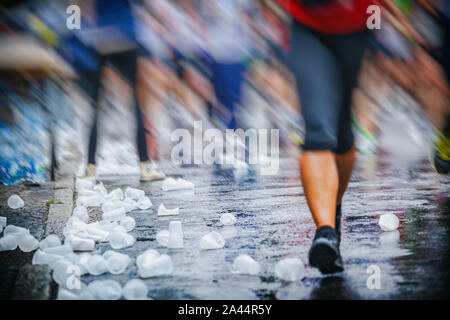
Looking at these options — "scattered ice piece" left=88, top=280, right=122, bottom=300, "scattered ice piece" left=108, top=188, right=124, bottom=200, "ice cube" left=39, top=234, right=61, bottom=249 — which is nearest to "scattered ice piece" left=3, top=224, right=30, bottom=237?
"ice cube" left=39, top=234, right=61, bottom=249

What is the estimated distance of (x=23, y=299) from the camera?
2098 millimetres

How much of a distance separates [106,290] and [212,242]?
0.83m

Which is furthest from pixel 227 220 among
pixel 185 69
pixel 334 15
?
pixel 185 69

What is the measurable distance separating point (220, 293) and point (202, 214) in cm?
168

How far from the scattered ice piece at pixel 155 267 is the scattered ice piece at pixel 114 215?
48.3 inches

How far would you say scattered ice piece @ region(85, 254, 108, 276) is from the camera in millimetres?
2455

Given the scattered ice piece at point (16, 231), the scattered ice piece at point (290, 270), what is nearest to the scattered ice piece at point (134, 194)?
the scattered ice piece at point (16, 231)

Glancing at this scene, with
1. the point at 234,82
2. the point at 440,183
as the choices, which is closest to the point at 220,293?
the point at 440,183

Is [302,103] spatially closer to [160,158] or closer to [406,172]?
[406,172]

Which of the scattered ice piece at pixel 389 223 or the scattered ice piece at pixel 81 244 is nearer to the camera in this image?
the scattered ice piece at pixel 81 244

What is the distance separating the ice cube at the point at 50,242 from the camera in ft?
9.26

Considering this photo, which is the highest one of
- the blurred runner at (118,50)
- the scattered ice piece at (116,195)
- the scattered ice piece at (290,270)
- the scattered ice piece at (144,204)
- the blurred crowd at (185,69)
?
the blurred crowd at (185,69)

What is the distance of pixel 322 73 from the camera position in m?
2.47

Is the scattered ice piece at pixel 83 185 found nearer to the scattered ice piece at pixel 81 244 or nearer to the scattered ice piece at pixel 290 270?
the scattered ice piece at pixel 81 244
